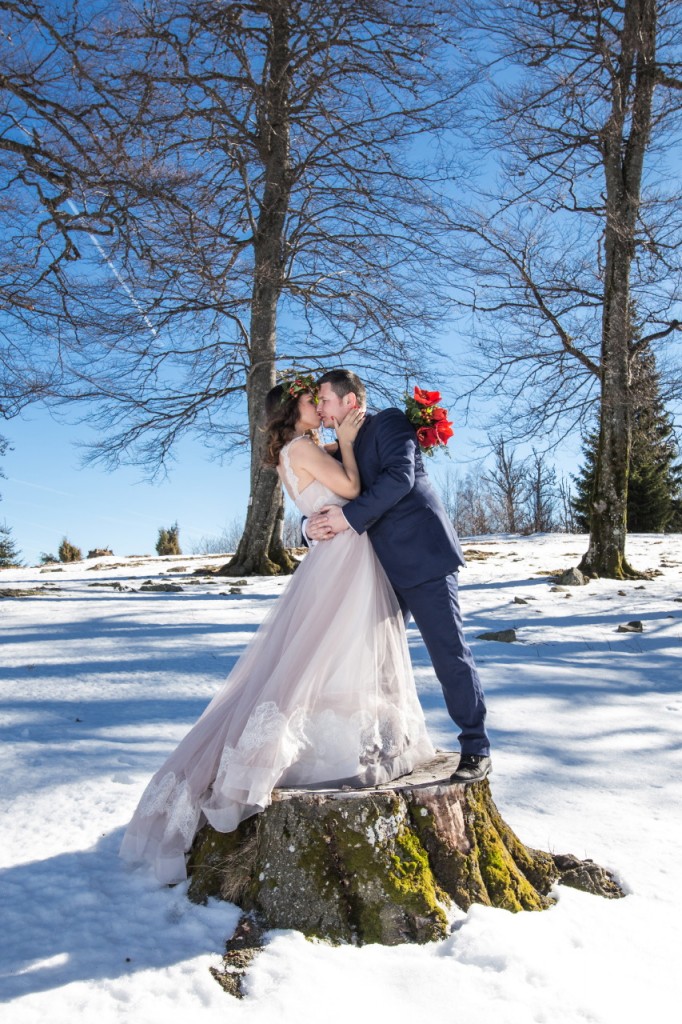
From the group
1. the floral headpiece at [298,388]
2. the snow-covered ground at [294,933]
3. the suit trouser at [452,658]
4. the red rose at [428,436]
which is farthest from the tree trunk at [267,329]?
the suit trouser at [452,658]

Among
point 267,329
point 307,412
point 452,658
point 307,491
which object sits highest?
point 267,329

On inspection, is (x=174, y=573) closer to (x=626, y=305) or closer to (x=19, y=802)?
(x=626, y=305)

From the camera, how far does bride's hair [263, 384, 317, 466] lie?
3.54 metres

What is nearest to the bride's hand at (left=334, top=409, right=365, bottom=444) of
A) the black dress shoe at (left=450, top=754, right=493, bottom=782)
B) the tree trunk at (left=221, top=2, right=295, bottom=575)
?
the black dress shoe at (left=450, top=754, right=493, bottom=782)

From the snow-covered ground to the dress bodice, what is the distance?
1659 mm

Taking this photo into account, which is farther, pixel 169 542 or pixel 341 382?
pixel 169 542

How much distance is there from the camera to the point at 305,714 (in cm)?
300

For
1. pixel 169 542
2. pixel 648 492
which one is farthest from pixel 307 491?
pixel 648 492

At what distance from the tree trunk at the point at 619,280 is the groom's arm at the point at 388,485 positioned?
9.28 metres

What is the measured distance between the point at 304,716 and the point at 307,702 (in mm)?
57

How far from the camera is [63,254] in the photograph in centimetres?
988

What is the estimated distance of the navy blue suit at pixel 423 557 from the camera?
3.19 meters

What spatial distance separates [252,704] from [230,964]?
953 millimetres

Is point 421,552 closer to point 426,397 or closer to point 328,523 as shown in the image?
point 328,523
